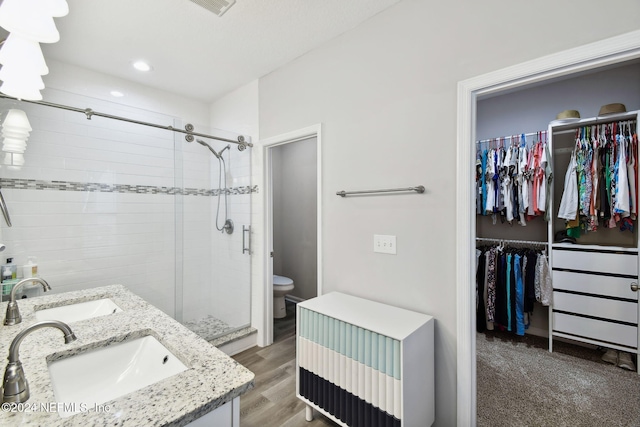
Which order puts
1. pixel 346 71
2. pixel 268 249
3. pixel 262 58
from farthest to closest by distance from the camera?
1. pixel 268 249
2. pixel 262 58
3. pixel 346 71

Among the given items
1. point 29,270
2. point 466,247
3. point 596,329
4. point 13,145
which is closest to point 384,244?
point 466,247

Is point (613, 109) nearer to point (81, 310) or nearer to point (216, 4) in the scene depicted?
point (216, 4)

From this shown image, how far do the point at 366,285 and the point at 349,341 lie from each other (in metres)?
0.49

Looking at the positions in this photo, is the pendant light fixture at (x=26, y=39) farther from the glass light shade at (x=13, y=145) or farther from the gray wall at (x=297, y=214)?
the gray wall at (x=297, y=214)

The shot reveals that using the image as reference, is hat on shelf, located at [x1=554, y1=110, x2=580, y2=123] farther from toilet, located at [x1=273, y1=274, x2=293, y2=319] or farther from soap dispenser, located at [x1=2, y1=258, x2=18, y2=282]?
soap dispenser, located at [x1=2, y1=258, x2=18, y2=282]

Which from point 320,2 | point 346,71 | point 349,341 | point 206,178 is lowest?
point 349,341

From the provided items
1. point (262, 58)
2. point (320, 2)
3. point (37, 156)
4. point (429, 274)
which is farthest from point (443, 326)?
point (37, 156)

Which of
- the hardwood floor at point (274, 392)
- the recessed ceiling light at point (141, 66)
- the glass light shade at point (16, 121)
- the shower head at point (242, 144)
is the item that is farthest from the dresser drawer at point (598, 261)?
the glass light shade at point (16, 121)

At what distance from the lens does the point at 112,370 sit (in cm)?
115

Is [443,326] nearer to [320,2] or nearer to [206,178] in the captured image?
[320,2]

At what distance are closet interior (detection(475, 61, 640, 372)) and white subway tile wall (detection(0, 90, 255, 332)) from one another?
103 inches

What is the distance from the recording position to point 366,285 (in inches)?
79.2

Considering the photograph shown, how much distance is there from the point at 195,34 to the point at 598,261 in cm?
377

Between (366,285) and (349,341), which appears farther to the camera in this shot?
(366,285)
